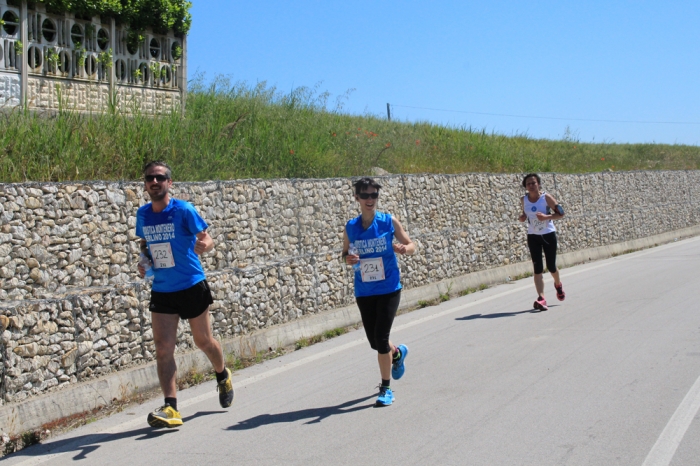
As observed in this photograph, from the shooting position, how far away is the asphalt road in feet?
18.4

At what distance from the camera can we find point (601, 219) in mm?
22484

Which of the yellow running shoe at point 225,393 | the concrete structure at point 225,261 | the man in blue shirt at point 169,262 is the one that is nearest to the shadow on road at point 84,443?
the man in blue shirt at point 169,262

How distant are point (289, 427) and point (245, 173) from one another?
8.48 m

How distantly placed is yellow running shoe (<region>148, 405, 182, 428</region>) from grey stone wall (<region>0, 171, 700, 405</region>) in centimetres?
Answer: 111

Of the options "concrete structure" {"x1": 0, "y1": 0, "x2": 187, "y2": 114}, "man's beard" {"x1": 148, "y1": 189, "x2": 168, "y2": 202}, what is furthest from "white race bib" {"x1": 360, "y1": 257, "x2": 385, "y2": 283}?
"concrete structure" {"x1": 0, "y1": 0, "x2": 187, "y2": 114}

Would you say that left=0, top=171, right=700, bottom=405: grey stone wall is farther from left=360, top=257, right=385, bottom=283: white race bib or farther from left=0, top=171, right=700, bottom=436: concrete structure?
left=360, top=257, right=385, bottom=283: white race bib

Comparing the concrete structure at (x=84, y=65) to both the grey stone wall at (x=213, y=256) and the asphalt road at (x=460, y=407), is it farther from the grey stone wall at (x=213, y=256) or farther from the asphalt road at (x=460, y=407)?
the asphalt road at (x=460, y=407)

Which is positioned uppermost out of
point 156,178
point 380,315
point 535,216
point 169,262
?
point 156,178

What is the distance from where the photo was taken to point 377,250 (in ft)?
23.2

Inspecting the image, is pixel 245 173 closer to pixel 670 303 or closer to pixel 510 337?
pixel 510 337

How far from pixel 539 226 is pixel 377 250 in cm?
609

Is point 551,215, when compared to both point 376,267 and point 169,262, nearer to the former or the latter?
point 376,267

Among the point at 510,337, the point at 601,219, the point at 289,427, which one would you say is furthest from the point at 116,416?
the point at 601,219

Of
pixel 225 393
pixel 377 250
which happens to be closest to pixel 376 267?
pixel 377 250
